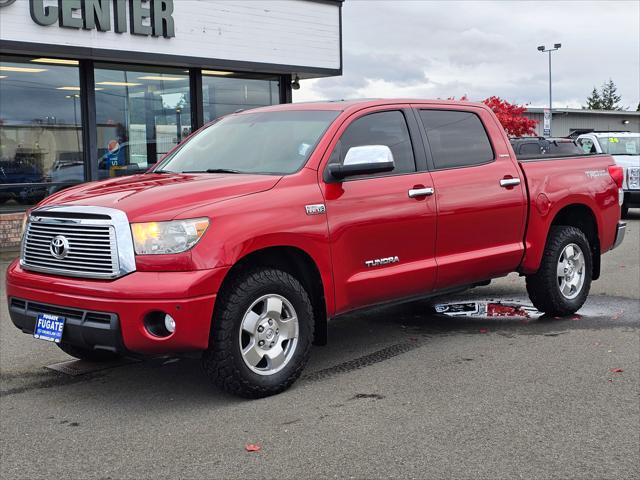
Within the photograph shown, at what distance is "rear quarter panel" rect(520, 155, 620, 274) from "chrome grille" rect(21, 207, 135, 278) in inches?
148

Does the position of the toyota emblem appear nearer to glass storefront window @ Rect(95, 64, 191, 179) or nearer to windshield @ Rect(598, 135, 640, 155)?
glass storefront window @ Rect(95, 64, 191, 179)

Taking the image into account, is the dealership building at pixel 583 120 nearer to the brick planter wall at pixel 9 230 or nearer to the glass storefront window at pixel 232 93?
the glass storefront window at pixel 232 93

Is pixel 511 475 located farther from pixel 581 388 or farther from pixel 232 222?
pixel 232 222

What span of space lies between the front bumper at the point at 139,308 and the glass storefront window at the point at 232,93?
11.9 meters

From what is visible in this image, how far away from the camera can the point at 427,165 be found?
6.29m

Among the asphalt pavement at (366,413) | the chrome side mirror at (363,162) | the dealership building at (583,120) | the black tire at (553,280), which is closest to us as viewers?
the asphalt pavement at (366,413)

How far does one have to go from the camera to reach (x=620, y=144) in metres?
19.2

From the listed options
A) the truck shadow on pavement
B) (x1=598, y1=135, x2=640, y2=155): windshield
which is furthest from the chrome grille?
(x1=598, y1=135, x2=640, y2=155): windshield

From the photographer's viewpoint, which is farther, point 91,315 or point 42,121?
point 42,121

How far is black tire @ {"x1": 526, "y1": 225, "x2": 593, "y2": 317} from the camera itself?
23.9ft

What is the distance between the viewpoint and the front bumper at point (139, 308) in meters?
4.66

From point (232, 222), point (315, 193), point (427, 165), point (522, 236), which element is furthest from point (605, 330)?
point (232, 222)

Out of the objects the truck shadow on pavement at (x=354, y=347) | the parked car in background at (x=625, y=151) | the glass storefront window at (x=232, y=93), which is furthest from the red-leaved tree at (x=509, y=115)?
the truck shadow on pavement at (x=354, y=347)

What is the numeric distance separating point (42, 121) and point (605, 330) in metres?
10.6
